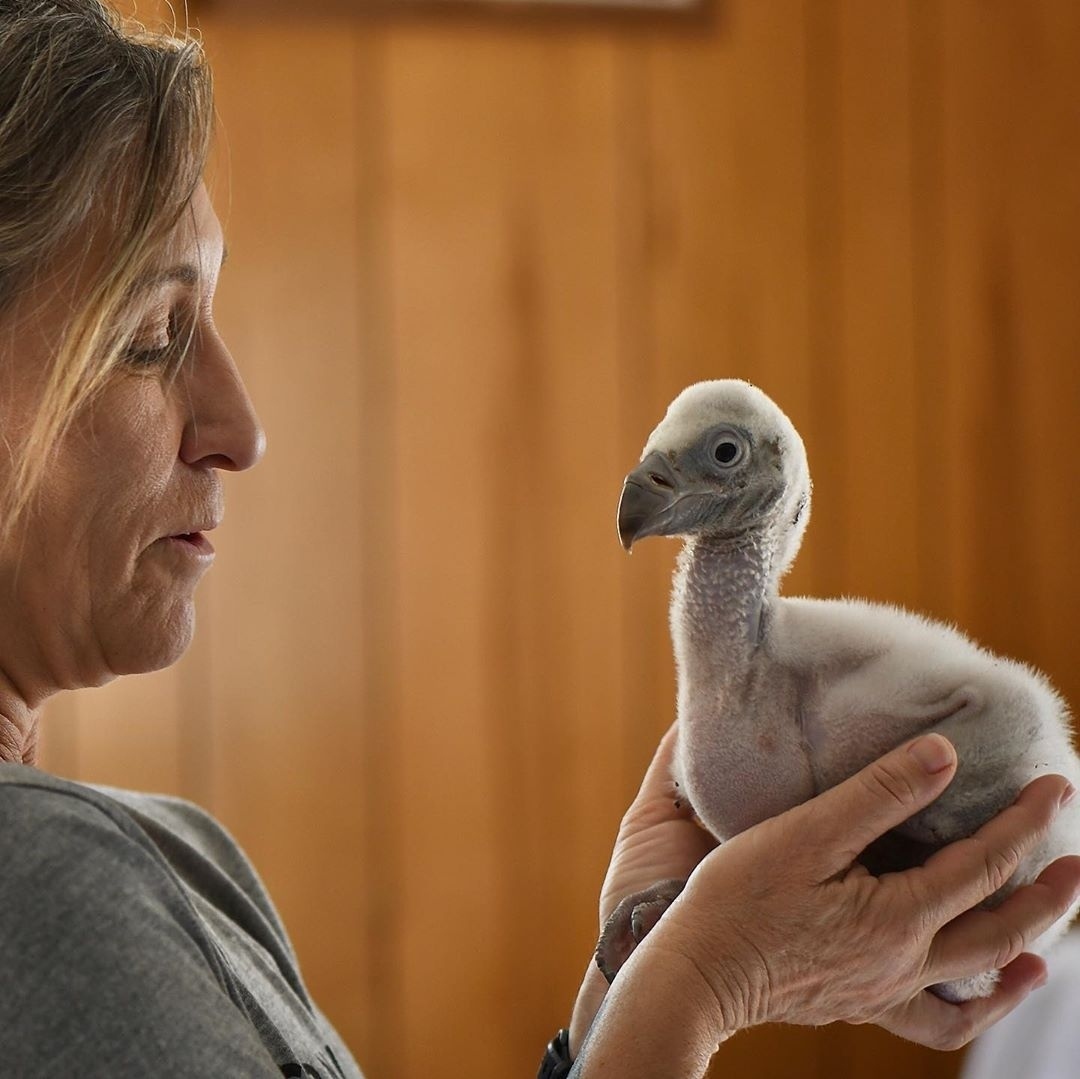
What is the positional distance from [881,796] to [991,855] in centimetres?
9

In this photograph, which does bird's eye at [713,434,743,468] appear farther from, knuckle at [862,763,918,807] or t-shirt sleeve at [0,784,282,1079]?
t-shirt sleeve at [0,784,282,1079]

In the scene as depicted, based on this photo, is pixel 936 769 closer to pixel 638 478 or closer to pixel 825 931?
pixel 825 931

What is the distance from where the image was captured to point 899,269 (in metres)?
2.31

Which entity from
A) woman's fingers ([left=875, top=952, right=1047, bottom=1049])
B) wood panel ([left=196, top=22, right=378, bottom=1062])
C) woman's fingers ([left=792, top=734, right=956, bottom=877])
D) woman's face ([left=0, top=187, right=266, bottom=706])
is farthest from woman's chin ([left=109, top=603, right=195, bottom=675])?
wood panel ([left=196, top=22, right=378, bottom=1062])

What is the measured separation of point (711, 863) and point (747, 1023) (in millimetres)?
103

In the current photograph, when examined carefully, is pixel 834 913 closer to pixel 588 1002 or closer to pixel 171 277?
pixel 588 1002

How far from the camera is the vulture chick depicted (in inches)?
33.4

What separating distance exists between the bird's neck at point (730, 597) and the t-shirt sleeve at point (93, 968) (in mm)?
361

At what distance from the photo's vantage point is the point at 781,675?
88cm

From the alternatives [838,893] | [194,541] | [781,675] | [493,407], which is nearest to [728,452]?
[781,675]

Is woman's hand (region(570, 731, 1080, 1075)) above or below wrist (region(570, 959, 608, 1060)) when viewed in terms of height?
above

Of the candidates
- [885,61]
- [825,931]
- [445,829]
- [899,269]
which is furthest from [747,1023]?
[885,61]

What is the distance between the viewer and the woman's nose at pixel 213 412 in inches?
36.5

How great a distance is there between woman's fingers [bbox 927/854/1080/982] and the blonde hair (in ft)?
2.11
